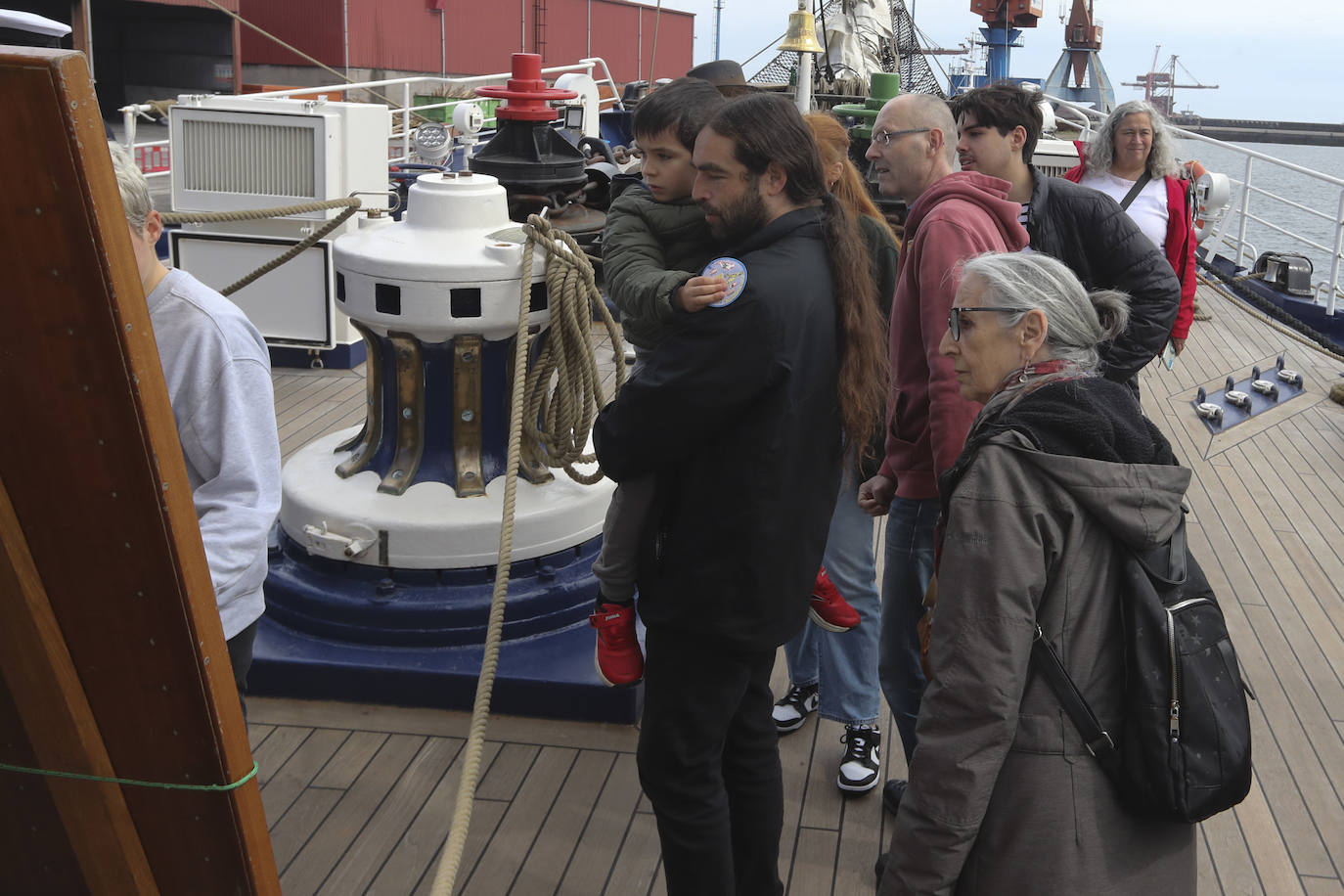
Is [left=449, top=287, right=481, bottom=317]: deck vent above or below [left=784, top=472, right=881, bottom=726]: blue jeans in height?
above

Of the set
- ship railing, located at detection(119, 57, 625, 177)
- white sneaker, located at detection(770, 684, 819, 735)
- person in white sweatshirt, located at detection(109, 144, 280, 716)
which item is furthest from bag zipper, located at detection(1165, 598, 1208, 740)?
ship railing, located at detection(119, 57, 625, 177)

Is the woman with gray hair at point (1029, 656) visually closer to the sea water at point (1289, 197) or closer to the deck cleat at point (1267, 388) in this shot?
the deck cleat at point (1267, 388)

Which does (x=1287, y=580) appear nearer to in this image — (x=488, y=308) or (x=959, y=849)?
(x=488, y=308)

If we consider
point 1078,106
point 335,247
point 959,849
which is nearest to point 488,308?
point 335,247

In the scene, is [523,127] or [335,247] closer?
[335,247]

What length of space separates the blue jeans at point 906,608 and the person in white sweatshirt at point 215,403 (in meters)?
Result: 1.18

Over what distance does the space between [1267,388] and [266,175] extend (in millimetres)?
5275

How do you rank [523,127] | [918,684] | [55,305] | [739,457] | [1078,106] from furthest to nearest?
[1078,106], [523,127], [918,684], [739,457], [55,305]

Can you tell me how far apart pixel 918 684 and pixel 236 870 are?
132 centimetres

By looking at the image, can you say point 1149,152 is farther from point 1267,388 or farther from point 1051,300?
point 1267,388

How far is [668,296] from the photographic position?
2.25 meters

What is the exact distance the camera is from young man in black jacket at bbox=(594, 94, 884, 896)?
6.25 ft

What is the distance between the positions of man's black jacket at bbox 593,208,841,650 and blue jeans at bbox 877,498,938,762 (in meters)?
0.44

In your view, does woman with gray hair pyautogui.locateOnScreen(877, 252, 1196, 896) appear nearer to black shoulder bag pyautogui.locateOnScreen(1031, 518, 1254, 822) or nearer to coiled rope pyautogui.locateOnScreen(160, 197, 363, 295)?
black shoulder bag pyautogui.locateOnScreen(1031, 518, 1254, 822)
